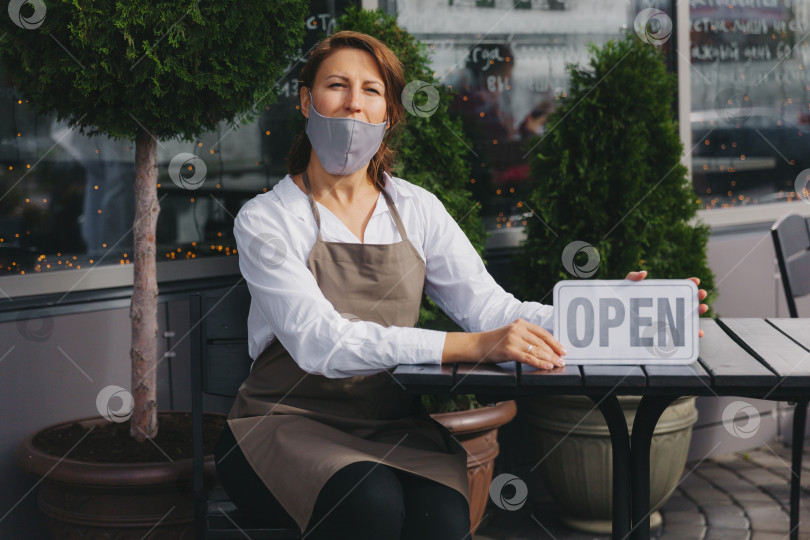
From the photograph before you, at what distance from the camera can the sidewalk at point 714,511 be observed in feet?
12.6

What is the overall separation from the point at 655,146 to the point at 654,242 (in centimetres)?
41

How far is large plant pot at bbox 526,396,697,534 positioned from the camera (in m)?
3.75

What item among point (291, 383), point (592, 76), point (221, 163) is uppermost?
point (592, 76)

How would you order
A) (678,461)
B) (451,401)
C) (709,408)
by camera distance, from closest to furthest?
1. (451,401)
2. (678,461)
3. (709,408)

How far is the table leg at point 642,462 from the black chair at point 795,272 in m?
1.21

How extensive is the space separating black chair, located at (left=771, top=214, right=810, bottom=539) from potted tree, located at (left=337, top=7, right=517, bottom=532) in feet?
3.45

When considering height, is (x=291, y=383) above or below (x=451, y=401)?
above

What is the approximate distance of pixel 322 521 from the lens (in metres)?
2.13

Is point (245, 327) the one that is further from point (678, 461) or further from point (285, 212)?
point (678, 461)

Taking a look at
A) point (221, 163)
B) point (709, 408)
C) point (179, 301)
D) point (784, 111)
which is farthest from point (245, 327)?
point (784, 111)

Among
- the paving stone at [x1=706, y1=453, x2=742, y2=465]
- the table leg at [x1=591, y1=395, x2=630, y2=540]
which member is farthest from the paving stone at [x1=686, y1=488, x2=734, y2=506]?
the table leg at [x1=591, y1=395, x2=630, y2=540]

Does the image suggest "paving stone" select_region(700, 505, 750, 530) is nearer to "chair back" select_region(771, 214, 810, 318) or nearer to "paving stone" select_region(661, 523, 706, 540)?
"paving stone" select_region(661, 523, 706, 540)

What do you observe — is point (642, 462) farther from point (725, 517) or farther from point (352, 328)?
point (725, 517)

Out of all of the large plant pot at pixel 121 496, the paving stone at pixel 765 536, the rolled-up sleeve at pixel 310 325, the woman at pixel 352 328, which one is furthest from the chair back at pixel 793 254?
the large plant pot at pixel 121 496
